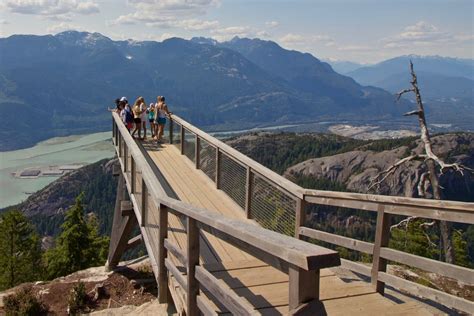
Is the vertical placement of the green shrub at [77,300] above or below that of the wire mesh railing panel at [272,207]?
below

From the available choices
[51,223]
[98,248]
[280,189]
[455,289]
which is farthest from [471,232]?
[51,223]

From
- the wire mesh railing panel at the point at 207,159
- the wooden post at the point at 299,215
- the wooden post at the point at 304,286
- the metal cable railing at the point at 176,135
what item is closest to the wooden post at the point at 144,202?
the wooden post at the point at 299,215

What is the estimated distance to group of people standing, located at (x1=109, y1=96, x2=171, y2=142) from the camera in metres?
13.3

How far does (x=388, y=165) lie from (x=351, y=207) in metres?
89.3

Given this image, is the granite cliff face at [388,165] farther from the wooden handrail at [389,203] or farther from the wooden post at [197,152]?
the wooden handrail at [389,203]

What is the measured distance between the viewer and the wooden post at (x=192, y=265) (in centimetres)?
394

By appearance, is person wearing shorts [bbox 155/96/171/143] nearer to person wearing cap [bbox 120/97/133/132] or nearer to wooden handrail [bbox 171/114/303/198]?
person wearing cap [bbox 120/97/133/132]

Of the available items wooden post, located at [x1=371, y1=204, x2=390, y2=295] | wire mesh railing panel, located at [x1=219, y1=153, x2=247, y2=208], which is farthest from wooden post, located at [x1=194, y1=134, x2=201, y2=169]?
wooden post, located at [x1=371, y1=204, x2=390, y2=295]

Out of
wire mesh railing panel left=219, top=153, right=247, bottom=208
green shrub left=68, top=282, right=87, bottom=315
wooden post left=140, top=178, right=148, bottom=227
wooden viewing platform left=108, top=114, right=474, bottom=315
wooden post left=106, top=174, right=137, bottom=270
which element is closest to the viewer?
wooden viewing platform left=108, top=114, right=474, bottom=315

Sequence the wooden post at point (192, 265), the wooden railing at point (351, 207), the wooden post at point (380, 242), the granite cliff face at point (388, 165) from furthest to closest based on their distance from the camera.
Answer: the granite cliff face at point (388, 165)
the wooden post at point (380, 242)
the wooden railing at point (351, 207)
the wooden post at point (192, 265)

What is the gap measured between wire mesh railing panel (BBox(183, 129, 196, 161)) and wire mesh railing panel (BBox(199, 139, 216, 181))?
611 mm

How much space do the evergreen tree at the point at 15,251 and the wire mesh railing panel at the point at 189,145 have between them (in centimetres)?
2041

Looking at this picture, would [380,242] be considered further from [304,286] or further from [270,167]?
[270,167]

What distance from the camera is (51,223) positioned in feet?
356
